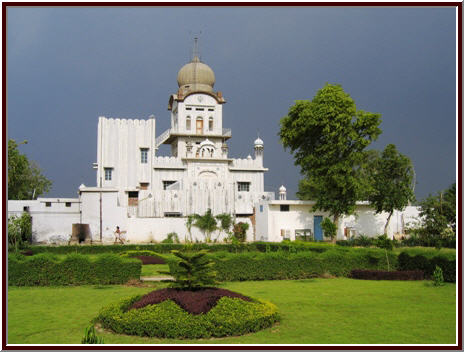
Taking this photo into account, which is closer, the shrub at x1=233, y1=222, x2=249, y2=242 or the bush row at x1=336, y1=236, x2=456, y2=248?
the bush row at x1=336, y1=236, x2=456, y2=248

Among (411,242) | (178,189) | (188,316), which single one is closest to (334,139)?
(411,242)

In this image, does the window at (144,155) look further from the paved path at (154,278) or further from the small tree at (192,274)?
the small tree at (192,274)

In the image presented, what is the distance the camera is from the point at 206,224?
37781mm

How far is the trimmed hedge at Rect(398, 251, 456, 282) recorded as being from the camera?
17078mm

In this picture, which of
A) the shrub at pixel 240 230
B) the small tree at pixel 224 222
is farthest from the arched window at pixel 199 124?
the shrub at pixel 240 230

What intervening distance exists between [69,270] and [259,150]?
33.6 m

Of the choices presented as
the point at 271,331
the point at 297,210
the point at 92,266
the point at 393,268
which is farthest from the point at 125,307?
the point at 297,210

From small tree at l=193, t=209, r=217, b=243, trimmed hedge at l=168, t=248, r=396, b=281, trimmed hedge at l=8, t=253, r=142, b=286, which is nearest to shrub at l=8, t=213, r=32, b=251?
trimmed hedge at l=8, t=253, r=142, b=286

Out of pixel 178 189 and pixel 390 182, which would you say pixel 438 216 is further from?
pixel 178 189

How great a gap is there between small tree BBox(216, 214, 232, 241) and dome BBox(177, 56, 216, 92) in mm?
17356

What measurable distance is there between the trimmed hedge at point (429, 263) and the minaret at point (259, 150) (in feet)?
97.1

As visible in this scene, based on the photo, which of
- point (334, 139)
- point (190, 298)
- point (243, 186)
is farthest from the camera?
point (243, 186)

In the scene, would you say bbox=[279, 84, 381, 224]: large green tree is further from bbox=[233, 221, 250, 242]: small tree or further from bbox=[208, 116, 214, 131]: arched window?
bbox=[208, 116, 214, 131]: arched window

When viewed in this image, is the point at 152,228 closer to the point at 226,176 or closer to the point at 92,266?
the point at 226,176
